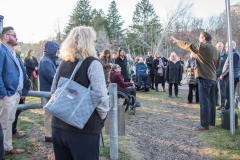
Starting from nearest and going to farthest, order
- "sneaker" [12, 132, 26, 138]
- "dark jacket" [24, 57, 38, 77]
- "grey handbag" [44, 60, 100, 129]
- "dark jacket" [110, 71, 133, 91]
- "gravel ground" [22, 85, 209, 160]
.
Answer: "grey handbag" [44, 60, 100, 129] → "gravel ground" [22, 85, 209, 160] → "sneaker" [12, 132, 26, 138] → "dark jacket" [110, 71, 133, 91] → "dark jacket" [24, 57, 38, 77]

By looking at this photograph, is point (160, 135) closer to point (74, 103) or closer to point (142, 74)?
point (74, 103)

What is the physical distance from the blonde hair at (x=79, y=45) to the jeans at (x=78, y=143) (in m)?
0.69

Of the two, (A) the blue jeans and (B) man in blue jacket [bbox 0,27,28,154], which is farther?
(A) the blue jeans

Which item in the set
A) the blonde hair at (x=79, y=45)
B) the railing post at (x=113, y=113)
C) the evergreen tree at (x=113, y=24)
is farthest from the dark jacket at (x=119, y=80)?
the evergreen tree at (x=113, y=24)

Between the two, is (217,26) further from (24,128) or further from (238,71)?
(24,128)

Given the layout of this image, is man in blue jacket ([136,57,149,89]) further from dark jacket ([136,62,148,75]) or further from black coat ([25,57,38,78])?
black coat ([25,57,38,78])

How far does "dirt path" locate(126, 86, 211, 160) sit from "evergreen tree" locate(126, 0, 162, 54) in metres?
29.5

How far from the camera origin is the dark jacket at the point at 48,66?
4.37 meters

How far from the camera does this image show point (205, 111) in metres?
5.56

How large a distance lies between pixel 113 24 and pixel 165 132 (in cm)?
4906

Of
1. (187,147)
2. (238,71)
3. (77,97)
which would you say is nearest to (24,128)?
(187,147)

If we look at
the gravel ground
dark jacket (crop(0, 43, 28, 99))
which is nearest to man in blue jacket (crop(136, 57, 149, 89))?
the gravel ground

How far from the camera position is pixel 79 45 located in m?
2.26

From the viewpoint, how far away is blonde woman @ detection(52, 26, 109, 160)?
2164 mm
